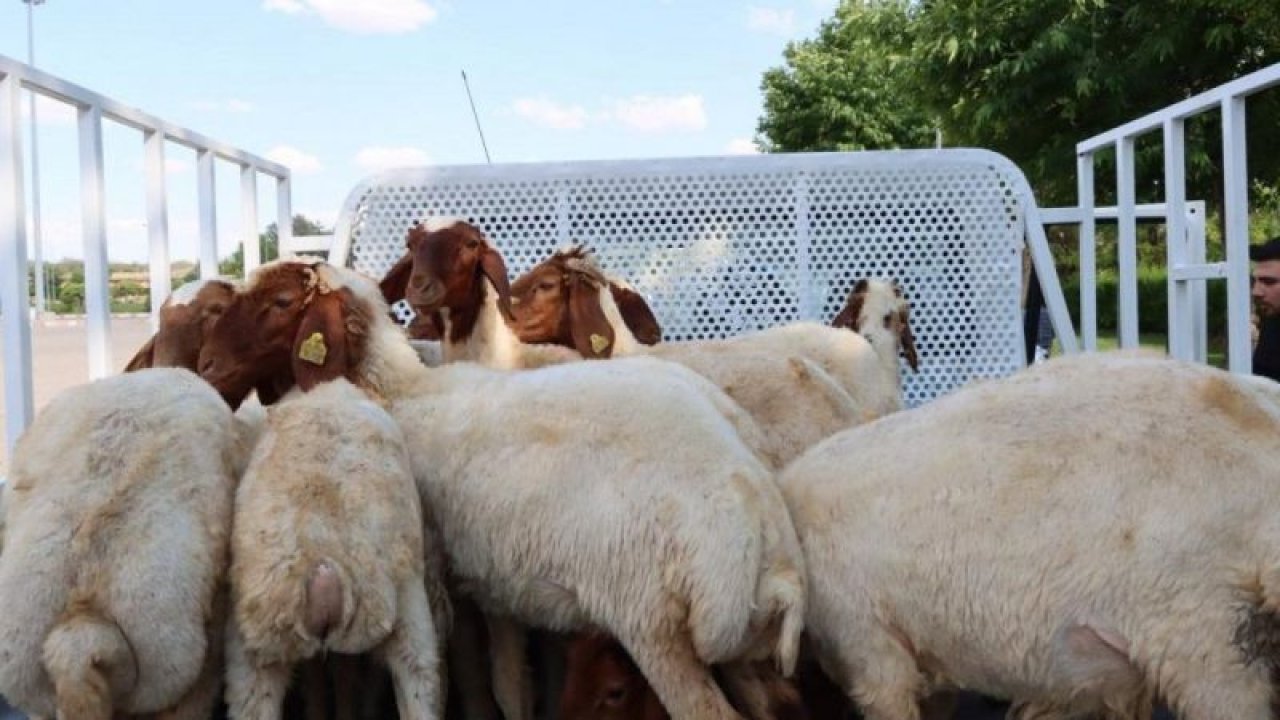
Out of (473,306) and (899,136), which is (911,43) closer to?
(473,306)

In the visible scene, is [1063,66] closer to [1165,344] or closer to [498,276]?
[1165,344]

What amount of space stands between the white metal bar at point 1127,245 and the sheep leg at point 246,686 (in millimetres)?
6055

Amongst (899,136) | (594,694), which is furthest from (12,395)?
(899,136)

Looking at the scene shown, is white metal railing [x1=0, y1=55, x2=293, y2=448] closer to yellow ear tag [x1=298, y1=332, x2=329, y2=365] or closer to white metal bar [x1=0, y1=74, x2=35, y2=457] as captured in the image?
white metal bar [x1=0, y1=74, x2=35, y2=457]

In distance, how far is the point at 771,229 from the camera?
786 centimetres

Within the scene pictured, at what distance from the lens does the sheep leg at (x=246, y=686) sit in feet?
11.9

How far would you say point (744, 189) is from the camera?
788 cm

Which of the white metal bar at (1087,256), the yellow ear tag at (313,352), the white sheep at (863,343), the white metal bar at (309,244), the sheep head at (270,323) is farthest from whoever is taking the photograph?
the white metal bar at (309,244)

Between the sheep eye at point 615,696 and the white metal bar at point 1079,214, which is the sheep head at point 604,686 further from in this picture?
the white metal bar at point 1079,214

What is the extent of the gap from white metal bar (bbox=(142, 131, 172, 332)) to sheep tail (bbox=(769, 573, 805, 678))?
478 cm

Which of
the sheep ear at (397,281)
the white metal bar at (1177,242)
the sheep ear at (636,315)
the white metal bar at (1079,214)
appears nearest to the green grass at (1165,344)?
the white metal bar at (1079,214)

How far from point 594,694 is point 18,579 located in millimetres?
1710

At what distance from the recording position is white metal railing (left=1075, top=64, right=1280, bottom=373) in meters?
5.89

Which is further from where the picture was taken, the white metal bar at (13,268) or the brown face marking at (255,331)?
the white metal bar at (13,268)
